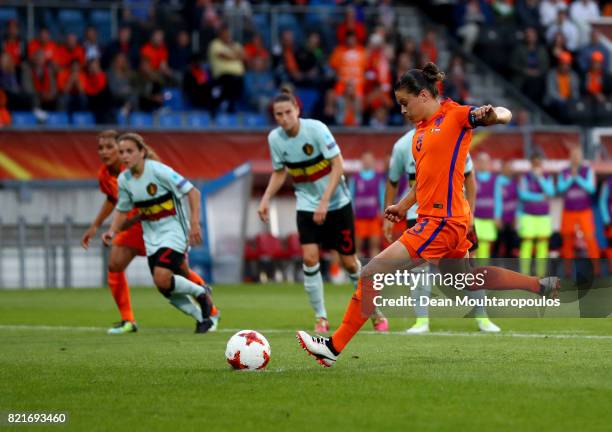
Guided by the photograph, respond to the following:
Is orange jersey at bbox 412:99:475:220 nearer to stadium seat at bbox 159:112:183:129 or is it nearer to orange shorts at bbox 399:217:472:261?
orange shorts at bbox 399:217:472:261

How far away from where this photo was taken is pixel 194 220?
40.7ft

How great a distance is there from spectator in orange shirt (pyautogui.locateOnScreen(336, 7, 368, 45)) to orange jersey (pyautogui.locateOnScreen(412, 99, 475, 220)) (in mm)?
19048

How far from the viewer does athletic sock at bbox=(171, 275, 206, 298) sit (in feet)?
42.1

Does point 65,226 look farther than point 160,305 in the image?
Yes

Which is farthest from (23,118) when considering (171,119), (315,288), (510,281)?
(510,281)

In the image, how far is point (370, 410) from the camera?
6.96 meters

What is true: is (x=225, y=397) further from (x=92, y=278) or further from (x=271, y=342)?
(x=92, y=278)

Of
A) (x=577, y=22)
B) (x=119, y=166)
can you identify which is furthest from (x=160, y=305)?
(x=577, y=22)

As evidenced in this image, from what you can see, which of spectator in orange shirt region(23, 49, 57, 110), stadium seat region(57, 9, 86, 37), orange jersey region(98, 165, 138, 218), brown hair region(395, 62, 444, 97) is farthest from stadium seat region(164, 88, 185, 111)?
brown hair region(395, 62, 444, 97)

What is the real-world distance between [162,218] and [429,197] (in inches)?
185

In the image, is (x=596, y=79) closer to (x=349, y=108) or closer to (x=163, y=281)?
(x=349, y=108)

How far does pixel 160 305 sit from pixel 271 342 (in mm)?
7278

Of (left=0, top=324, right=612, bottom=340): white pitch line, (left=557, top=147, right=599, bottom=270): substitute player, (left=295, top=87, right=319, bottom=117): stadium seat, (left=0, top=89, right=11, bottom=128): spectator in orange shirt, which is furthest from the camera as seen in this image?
(left=295, top=87, right=319, bottom=117): stadium seat

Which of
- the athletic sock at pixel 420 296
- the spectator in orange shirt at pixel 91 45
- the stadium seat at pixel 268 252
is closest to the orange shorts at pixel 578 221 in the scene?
the stadium seat at pixel 268 252
